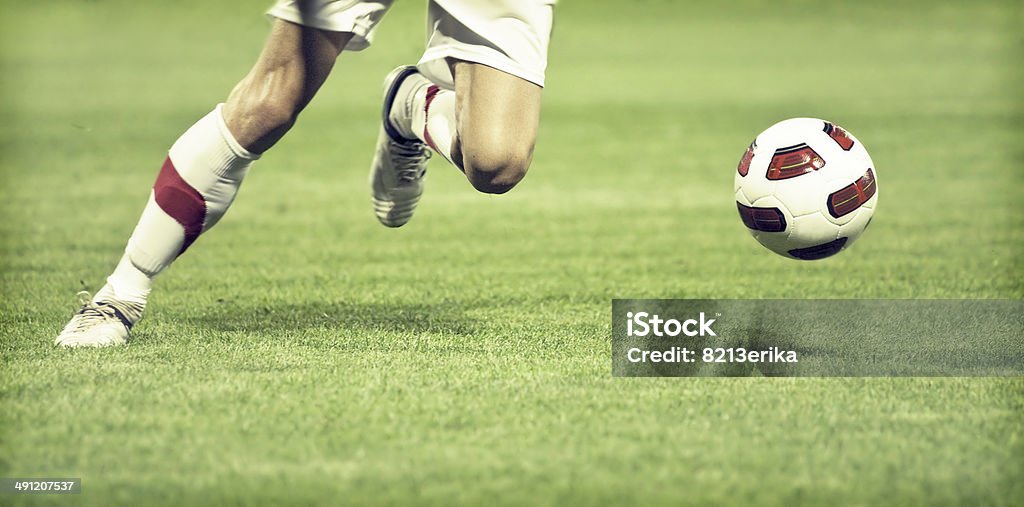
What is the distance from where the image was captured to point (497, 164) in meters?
4.46

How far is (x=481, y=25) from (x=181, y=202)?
1.11 m

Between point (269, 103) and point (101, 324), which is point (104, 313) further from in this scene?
point (269, 103)

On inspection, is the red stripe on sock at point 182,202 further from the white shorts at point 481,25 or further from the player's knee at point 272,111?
the white shorts at point 481,25

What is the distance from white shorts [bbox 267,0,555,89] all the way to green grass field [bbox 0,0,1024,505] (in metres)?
0.90

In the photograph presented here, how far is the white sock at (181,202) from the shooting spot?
14.5ft

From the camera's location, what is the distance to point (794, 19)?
27.5 m

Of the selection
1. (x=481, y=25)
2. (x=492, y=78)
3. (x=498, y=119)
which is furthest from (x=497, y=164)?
(x=481, y=25)

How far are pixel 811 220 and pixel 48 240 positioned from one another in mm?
3904

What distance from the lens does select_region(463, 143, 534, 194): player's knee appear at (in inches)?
175

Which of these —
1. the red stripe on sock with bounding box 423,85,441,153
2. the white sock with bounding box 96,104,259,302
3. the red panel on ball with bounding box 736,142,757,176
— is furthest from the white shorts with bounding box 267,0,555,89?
the red panel on ball with bounding box 736,142,757,176

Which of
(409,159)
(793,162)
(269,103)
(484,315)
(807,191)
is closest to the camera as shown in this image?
(269,103)

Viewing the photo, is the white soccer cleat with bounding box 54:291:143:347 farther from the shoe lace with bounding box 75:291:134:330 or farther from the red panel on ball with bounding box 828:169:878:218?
the red panel on ball with bounding box 828:169:878:218

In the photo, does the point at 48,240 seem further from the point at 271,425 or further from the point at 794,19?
the point at 794,19

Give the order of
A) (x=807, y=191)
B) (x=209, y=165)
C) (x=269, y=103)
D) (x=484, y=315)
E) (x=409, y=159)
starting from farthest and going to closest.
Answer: (x=409, y=159) < (x=484, y=315) < (x=807, y=191) < (x=209, y=165) < (x=269, y=103)
